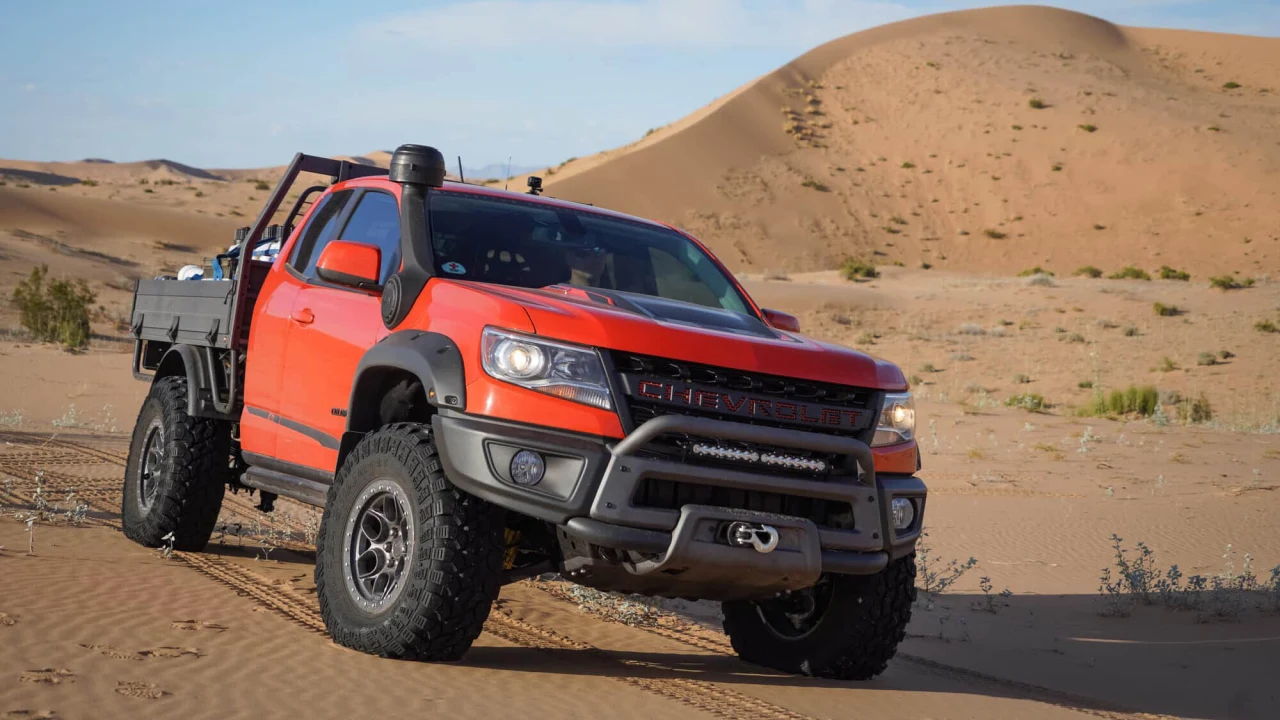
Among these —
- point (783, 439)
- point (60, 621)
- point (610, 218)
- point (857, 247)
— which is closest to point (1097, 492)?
point (610, 218)

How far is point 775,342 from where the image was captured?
5.45m

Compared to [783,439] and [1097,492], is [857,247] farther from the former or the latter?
[783,439]

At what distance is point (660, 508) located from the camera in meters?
4.93

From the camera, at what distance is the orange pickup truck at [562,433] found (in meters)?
4.96

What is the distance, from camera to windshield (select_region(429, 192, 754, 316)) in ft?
20.2

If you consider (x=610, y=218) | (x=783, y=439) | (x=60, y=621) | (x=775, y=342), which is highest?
(x=610, y=218)

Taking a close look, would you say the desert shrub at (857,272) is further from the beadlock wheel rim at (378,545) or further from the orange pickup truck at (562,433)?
the beadlock wheel rim at (378,545)

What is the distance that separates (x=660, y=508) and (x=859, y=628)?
1.44 m

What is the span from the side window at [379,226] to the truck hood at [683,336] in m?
0.72

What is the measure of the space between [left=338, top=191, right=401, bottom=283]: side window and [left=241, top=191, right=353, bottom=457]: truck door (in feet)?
0.58

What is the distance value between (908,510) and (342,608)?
7.68 ft

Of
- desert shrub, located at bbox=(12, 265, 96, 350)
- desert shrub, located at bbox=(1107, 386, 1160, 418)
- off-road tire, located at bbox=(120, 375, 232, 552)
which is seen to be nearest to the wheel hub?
off-road tire, located at bbox=(120, 375, 232, 552)

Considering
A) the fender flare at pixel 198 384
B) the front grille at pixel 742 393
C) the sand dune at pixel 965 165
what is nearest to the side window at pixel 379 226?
the fender flare at pixel 198 384

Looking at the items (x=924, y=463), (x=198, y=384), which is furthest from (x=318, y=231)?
(x=924, y=463)
